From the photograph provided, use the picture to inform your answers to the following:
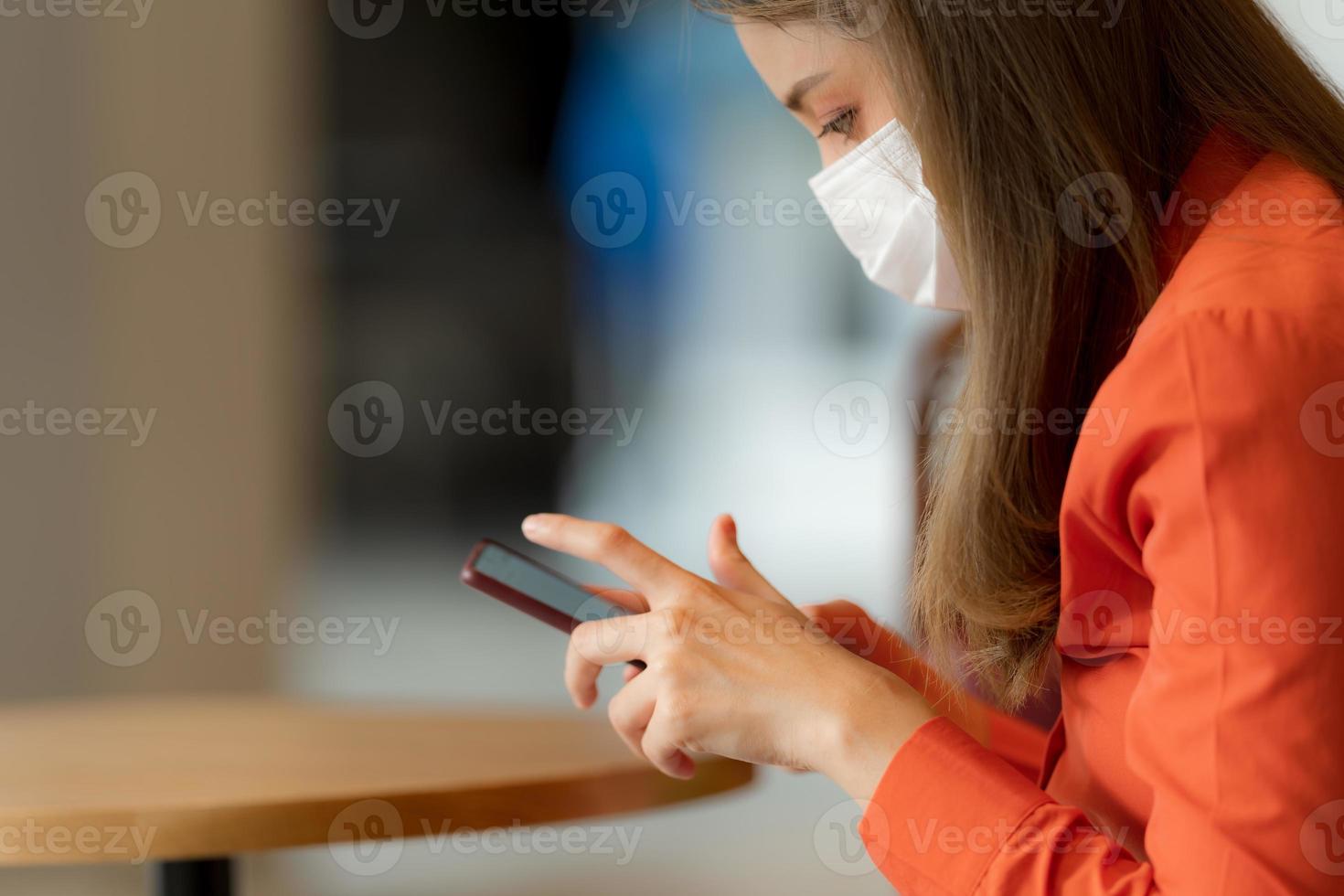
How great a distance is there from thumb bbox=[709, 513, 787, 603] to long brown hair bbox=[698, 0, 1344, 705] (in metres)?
0.11

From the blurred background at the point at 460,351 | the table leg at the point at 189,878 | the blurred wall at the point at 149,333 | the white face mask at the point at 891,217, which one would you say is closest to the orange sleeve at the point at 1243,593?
the white face mask at the point at 891,217

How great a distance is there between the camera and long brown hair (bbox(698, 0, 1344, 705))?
2.04 feet

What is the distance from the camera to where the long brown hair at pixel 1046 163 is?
0.62m

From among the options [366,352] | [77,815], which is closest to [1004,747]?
[77,815]

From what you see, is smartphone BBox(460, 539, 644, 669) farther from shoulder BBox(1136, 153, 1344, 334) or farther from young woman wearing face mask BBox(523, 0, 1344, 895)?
shoulder BBox(1136, 153, 1344, 334)

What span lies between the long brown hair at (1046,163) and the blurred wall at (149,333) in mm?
1985

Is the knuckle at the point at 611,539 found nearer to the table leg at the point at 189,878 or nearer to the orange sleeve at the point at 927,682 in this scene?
the orange sleeve at the point at 927,682

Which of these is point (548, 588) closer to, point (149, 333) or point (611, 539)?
point (611, 539)

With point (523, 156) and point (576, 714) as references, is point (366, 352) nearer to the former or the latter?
point (523, 156)

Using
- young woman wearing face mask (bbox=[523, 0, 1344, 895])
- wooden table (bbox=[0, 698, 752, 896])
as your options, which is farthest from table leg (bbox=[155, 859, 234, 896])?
young woman wearing face mask (bbox=[523, 0, 1344, 895])

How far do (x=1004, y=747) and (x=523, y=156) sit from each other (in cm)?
201

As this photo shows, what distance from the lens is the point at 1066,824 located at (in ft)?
1.82

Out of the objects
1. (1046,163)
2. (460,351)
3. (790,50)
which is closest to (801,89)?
(790,50)

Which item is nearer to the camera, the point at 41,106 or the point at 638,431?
the point at 41,106
